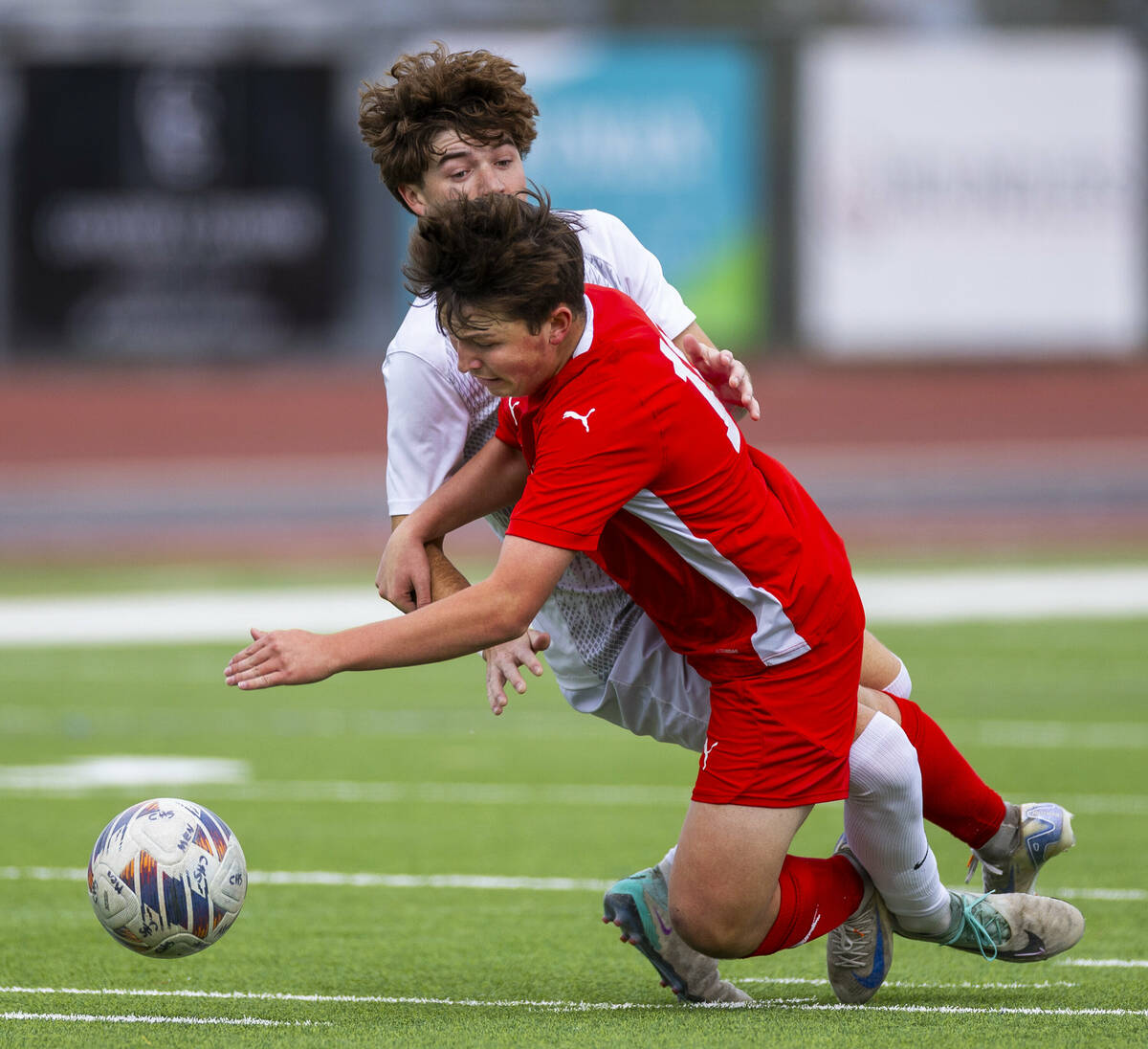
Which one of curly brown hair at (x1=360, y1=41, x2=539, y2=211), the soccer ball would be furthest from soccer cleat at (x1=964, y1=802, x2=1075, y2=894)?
curly brown hair at (x1=360, y1=41, x2=539, y2=211)

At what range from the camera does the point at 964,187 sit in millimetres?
21344

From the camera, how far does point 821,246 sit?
21.4 metres

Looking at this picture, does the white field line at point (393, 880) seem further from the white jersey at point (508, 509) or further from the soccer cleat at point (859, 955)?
the soccer cleat at point (859, 955)

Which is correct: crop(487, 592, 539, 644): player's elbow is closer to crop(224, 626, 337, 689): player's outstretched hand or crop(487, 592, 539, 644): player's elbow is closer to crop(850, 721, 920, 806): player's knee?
crop(224, 626, 337, 689): player's outstretched hand

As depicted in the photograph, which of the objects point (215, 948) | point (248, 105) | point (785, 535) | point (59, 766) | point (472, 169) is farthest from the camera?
point (248, 105)

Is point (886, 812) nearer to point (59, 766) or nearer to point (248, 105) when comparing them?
point (59, 766)

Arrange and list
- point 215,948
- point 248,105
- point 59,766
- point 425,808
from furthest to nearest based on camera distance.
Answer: point 248,105
point 59,766
point 425,808
point 215,948

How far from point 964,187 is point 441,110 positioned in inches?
689

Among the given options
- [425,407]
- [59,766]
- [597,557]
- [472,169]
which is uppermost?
[472,169]

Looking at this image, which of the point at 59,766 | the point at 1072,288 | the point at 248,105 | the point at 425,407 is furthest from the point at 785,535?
the point at 1072,288

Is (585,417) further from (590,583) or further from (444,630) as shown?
(590,583)

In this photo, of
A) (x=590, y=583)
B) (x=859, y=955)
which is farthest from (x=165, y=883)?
(x=859, y=955)

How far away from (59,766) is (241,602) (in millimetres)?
6439

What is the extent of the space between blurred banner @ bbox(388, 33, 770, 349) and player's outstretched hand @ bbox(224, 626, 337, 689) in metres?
16.8
